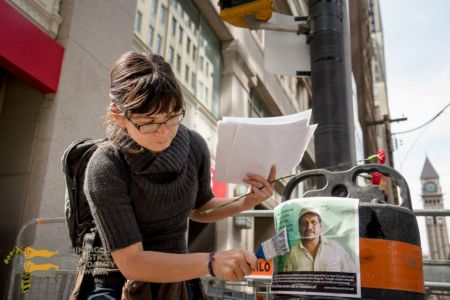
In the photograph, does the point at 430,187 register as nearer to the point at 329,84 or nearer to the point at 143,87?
the point at 329,84

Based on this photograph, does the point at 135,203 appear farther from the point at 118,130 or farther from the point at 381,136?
the point at 381,136

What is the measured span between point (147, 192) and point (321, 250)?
684mm

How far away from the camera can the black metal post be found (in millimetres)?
2826

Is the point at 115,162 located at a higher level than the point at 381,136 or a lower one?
lower

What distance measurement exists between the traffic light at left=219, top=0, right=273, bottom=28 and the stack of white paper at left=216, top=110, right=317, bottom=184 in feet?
6.36

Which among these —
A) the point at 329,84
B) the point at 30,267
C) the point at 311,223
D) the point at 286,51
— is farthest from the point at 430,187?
the point at 311,223

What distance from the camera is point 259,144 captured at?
1.88 m

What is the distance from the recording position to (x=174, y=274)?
57.1 inches

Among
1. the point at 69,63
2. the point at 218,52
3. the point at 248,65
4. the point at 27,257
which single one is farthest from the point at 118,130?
the point at 248,65

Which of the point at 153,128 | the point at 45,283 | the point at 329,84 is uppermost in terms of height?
the point at 329,84

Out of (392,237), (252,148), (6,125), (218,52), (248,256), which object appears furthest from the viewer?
(218,52)

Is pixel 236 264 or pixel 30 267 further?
pixel 30 267

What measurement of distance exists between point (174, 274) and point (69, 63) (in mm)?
4970

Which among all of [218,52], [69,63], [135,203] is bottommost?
[135,203]
